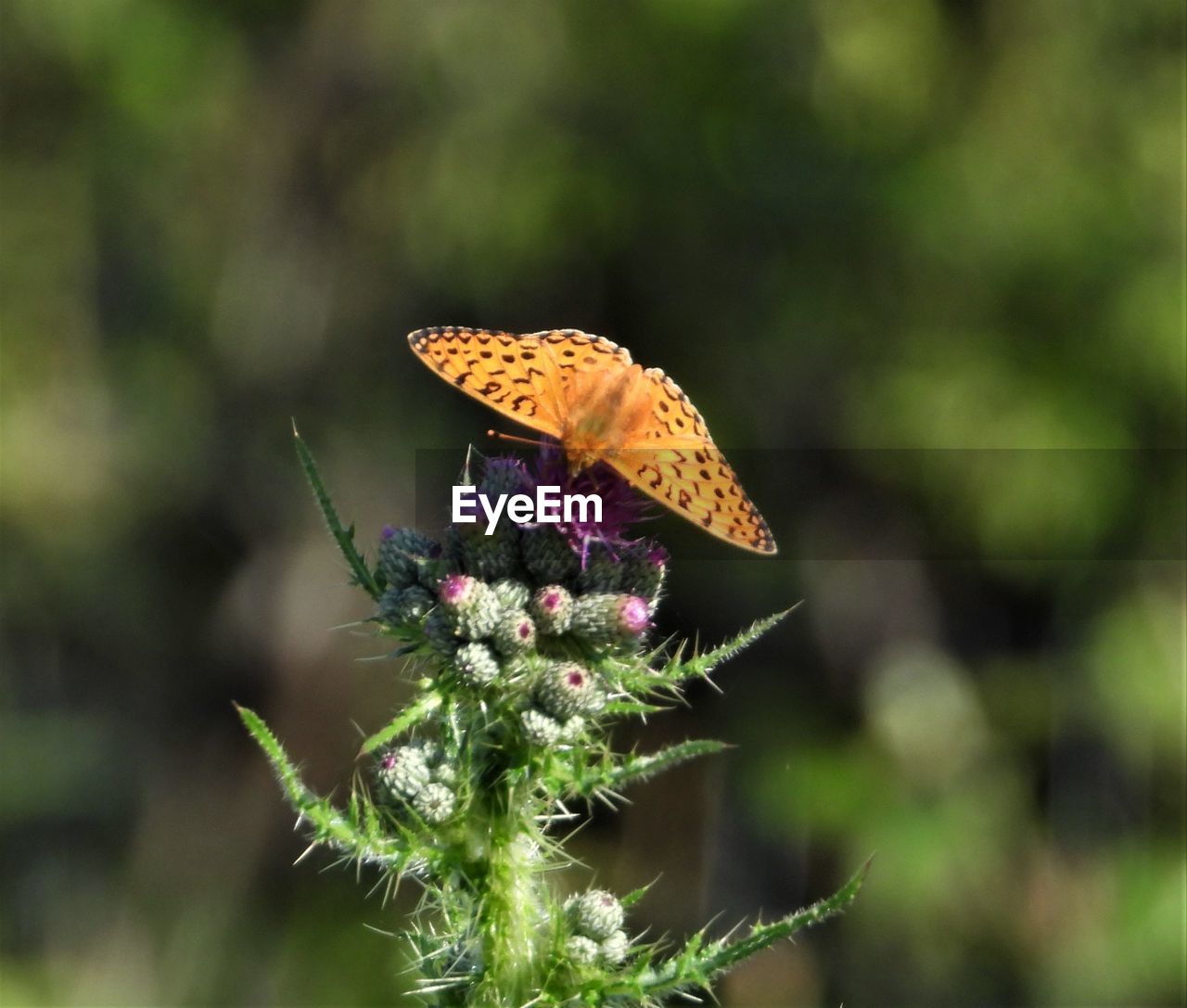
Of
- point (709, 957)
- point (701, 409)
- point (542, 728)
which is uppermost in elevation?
point (542, 728)

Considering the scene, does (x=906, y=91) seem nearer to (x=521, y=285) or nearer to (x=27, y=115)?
(x=521, y=285)

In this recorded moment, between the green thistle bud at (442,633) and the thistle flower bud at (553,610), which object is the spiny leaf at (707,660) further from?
the green thistle bud at (442,633)

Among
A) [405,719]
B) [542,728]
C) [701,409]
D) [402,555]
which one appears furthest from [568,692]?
[701,409]

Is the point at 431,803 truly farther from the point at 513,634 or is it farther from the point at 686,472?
the point at 686,472

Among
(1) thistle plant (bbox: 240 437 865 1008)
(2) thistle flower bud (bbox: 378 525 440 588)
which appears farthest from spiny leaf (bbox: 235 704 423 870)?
(2) thistle flower bud (bbox: 378 525 440 588)

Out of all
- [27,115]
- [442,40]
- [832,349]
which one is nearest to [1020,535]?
[832,349]

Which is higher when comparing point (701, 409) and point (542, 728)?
point (542, 728)

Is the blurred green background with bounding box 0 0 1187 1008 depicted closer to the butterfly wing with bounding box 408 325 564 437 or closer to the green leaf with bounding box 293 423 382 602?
the butterfly wing with bounding box 408 325 564 437
